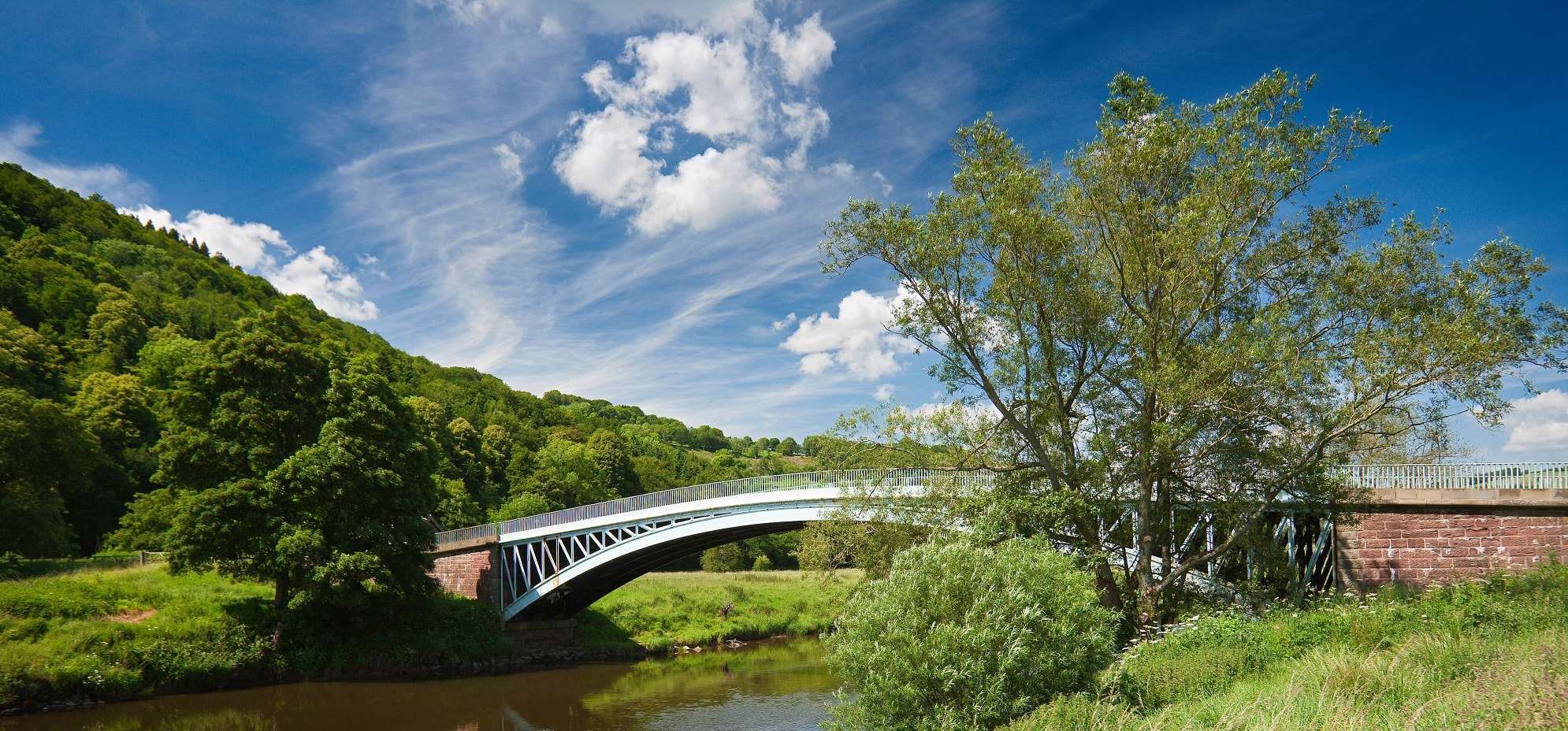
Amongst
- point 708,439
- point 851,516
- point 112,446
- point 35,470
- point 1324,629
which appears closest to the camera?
point 1324,629

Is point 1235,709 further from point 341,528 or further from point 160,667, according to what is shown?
point 160,667

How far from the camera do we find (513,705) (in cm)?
2569

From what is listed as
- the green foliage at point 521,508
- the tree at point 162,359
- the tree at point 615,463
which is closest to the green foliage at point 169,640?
the green foliage at point 521,508

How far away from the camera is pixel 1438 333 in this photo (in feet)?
43.1

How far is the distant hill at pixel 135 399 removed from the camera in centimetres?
3184

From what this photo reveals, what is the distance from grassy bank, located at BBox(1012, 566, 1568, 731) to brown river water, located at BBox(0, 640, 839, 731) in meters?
11.9

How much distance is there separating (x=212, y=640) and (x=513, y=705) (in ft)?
30.0

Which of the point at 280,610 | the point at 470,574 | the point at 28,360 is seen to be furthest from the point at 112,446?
the point at 280,610

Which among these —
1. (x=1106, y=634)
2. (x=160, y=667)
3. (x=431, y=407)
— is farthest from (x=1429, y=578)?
(x=431, y=407)

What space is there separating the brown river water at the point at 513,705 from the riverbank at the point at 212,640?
67 cm

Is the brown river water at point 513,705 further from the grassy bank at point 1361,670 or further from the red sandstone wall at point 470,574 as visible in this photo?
the grassy bank at point 1361,670

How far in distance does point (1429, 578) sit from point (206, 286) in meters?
102

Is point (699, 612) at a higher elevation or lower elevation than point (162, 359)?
lower

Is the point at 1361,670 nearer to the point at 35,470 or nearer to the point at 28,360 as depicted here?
the point at 35,470
